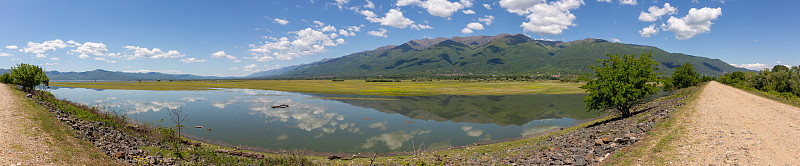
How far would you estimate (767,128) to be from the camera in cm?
1659

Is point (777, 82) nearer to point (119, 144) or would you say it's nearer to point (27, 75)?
point (119, 144)

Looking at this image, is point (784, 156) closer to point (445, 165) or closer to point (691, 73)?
point (445, 165)

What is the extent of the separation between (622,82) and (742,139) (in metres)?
15.7

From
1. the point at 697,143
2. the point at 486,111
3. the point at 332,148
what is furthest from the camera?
the point at 486,111

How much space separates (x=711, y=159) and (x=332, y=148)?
25.6m

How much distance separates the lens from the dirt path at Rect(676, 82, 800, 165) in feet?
38.9

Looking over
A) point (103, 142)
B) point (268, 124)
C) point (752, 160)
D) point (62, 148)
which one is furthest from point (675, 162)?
point (268, 124)

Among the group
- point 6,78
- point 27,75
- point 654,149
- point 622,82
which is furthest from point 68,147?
point 6,78

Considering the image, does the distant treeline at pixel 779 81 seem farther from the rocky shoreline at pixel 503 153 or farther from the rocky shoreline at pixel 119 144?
the rocky shoreline at pixel 119 144

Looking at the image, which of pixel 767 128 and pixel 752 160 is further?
pixel 767 128

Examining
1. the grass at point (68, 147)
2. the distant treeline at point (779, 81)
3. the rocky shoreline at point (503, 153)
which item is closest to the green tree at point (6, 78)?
the rocky shoreline at point (503, 153)

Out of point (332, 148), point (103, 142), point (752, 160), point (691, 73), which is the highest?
point (691, 73)

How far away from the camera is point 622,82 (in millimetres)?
28797

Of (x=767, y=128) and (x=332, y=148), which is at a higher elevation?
(x=767, y=128)
